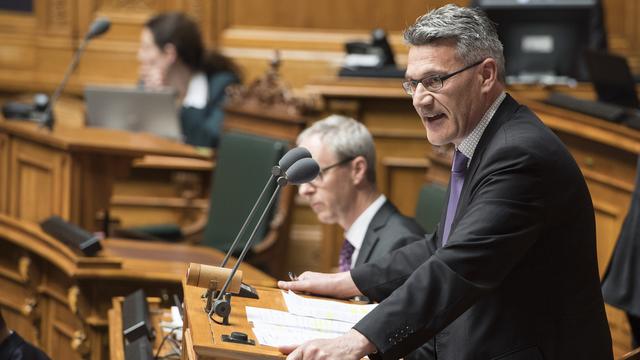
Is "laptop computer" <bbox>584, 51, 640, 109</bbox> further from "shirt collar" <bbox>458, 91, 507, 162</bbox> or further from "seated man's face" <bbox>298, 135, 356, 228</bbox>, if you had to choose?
"shirt collar" <bbox>458, 91, 507, 162</bbox>

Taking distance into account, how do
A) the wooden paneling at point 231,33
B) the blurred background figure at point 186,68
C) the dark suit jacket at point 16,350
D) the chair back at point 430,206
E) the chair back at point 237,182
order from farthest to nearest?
1. the wooden paneling at point 231,33
2. the blurred background figure at point 186,68
3. the chair back at point 237,182
4. the chair back at point 430,206
5. the dark suit jacket at point 16,350

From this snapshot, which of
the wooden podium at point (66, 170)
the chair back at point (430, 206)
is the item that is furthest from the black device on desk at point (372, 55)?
the chair back at point (430, 206)

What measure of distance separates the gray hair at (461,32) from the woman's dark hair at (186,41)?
4.52 meters

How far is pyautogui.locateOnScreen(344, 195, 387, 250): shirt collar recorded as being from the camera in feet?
11.6

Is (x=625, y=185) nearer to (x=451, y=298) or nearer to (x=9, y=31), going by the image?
(x=451, y=298)

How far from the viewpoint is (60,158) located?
4.86 m

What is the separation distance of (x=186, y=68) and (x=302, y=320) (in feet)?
15.2

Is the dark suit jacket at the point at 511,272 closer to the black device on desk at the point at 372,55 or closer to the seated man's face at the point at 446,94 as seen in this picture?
the seated man's face at the point at 446,94

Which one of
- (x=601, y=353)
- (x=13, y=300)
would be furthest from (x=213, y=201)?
(x=601, y=353)

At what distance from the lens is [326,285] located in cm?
261

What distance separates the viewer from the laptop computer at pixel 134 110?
6020 millimetres

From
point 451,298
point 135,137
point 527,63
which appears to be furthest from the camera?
point 527,63

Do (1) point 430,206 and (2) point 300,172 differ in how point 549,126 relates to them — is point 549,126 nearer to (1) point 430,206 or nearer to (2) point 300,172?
(1) point 430,206

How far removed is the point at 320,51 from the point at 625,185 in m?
3.73
